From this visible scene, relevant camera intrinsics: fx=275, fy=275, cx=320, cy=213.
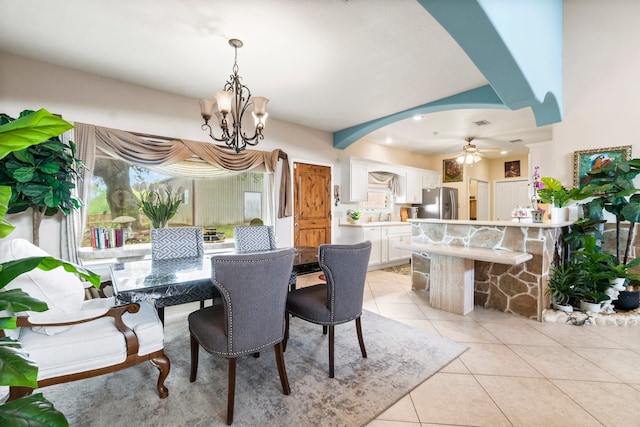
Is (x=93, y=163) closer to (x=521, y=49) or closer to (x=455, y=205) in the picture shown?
(x=521, y=49)

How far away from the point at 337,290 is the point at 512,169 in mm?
7258

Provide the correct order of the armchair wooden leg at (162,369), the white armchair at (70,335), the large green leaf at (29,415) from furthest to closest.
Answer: the armchair wooden leg at (162,369) < the white armchair at (70,335) < the large green leaf at (29,415)

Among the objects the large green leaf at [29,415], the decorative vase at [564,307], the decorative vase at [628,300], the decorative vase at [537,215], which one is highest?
the decorative vase at [537,215]

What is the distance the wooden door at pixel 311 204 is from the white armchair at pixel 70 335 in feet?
10.2

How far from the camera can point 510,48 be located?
193 cm

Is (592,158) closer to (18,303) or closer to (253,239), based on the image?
(253,239)

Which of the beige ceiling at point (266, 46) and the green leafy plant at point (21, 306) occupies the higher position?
the beige ceiling at point (266, 46)

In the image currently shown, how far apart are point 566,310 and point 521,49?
268 centimetres

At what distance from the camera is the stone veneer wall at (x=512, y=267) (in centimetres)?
295

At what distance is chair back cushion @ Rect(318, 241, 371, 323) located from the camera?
193 centimetres

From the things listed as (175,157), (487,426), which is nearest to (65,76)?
(175,157)

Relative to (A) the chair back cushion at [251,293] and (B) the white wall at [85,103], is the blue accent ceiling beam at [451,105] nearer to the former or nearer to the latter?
(B) the white wall at [85,103]

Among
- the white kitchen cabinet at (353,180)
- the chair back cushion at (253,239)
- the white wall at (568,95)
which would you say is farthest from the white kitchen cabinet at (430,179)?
the chair back cushion at (253,239)

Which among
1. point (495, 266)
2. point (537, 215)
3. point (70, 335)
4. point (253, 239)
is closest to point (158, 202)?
point (253, 239)
